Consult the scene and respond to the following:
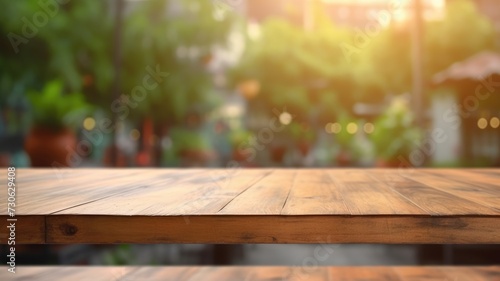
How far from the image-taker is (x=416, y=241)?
4.82 ft

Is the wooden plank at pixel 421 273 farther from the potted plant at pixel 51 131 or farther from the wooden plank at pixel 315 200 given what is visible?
the potted plant at pixel 51 131

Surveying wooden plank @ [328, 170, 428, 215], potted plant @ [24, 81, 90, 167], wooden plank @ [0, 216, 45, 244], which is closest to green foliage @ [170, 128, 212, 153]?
potted plant @ [24, 81, 90, 167]

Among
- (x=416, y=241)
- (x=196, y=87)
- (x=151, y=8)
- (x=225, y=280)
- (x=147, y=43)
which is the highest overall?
Answer: (x=151, y=8)

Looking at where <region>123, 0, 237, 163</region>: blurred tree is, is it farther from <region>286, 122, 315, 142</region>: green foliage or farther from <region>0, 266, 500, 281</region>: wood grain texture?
<region>0, 266, 500, 281</region>: wood grain texture

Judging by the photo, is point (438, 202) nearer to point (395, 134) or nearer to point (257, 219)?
point (257, 219)

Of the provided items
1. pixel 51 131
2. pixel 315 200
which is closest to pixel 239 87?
pixel 51 131

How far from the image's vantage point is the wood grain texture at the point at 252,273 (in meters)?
2.52

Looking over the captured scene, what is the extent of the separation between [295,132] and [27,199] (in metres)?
19.2

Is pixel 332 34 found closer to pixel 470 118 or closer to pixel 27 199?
pixel 470 118

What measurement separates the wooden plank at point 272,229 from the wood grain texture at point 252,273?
106 cm

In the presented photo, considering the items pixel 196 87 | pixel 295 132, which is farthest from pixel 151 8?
pixel 295 132

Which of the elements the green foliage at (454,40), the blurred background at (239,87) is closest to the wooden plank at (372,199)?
the blurred background at (239,87)

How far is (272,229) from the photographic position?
1.48 meters

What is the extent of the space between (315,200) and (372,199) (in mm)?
167
